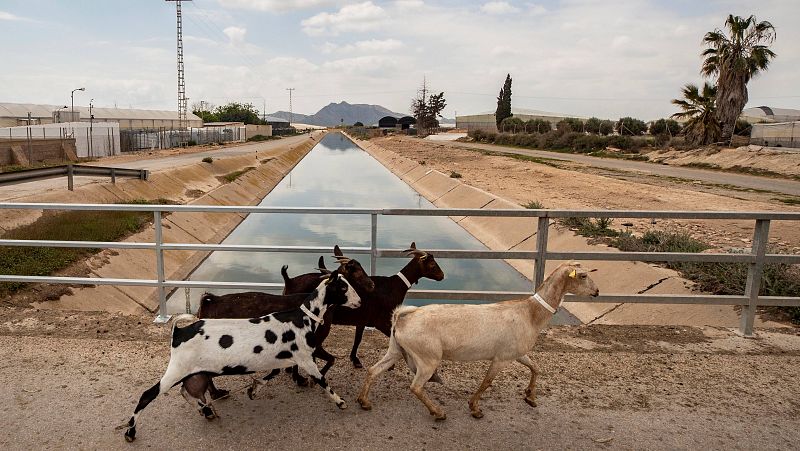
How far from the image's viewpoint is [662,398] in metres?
5.32

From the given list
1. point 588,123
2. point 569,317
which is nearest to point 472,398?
point 569,317

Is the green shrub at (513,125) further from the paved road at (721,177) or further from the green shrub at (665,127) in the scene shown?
the paved road at (721,177)

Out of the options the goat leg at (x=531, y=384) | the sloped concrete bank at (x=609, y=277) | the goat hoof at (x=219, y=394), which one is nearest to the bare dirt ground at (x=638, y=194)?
the sloped concrete bank at (x=609, y=277)

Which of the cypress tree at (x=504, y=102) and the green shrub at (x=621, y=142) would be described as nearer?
the green shrub at (x=621, y=142)

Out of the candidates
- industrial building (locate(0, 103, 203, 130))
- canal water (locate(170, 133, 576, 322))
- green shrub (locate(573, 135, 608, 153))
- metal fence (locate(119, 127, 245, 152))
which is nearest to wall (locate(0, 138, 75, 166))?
metal fence (locate(119, 127, 245, 152))

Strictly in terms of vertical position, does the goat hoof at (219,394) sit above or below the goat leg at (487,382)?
below

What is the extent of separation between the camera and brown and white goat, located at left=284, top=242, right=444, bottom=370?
575 cm

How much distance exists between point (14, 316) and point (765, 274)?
11.9 meters

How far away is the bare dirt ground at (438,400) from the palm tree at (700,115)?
48447 millimetres

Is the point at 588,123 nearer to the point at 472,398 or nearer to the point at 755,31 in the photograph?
the point at 755,31

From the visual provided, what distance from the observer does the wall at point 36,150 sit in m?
34.8

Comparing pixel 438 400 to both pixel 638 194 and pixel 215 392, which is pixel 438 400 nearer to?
pixel 215 392

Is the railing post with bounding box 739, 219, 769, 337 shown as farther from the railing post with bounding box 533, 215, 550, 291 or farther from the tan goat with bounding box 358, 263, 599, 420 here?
the tan goat with bounding box 358, 263, 599, 420

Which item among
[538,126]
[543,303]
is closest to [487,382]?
[543,303]
